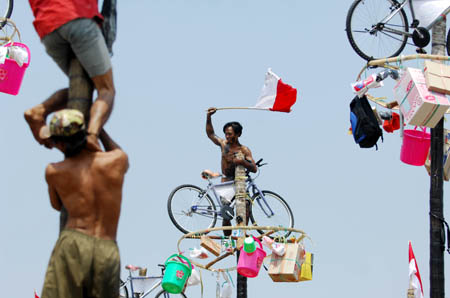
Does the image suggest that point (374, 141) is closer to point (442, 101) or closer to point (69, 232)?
point (442, 101)

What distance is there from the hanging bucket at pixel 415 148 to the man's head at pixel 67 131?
930 cm

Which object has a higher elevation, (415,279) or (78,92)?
(78,92)

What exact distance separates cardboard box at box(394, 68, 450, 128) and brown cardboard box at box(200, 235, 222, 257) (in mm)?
3928

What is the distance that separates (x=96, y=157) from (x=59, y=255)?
75cm

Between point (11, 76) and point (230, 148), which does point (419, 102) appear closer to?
point (230, 148)

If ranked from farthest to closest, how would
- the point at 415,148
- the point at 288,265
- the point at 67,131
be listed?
the point at 415,148, the point at 288,265, the point at 67,131

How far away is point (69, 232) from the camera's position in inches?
262

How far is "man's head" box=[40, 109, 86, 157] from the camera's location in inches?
254

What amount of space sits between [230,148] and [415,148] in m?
3.21

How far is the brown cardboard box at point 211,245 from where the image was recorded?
1535 cm

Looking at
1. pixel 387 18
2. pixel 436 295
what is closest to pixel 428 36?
pixel 387 18

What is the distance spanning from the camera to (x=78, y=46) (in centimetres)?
684

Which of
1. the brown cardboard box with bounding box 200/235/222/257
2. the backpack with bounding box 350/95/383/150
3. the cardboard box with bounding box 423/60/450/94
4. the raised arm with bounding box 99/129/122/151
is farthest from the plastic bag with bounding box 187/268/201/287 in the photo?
the raised arm with bounding box 99/129/122/151

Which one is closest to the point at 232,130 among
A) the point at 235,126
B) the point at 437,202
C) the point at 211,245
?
the point at 235,126
